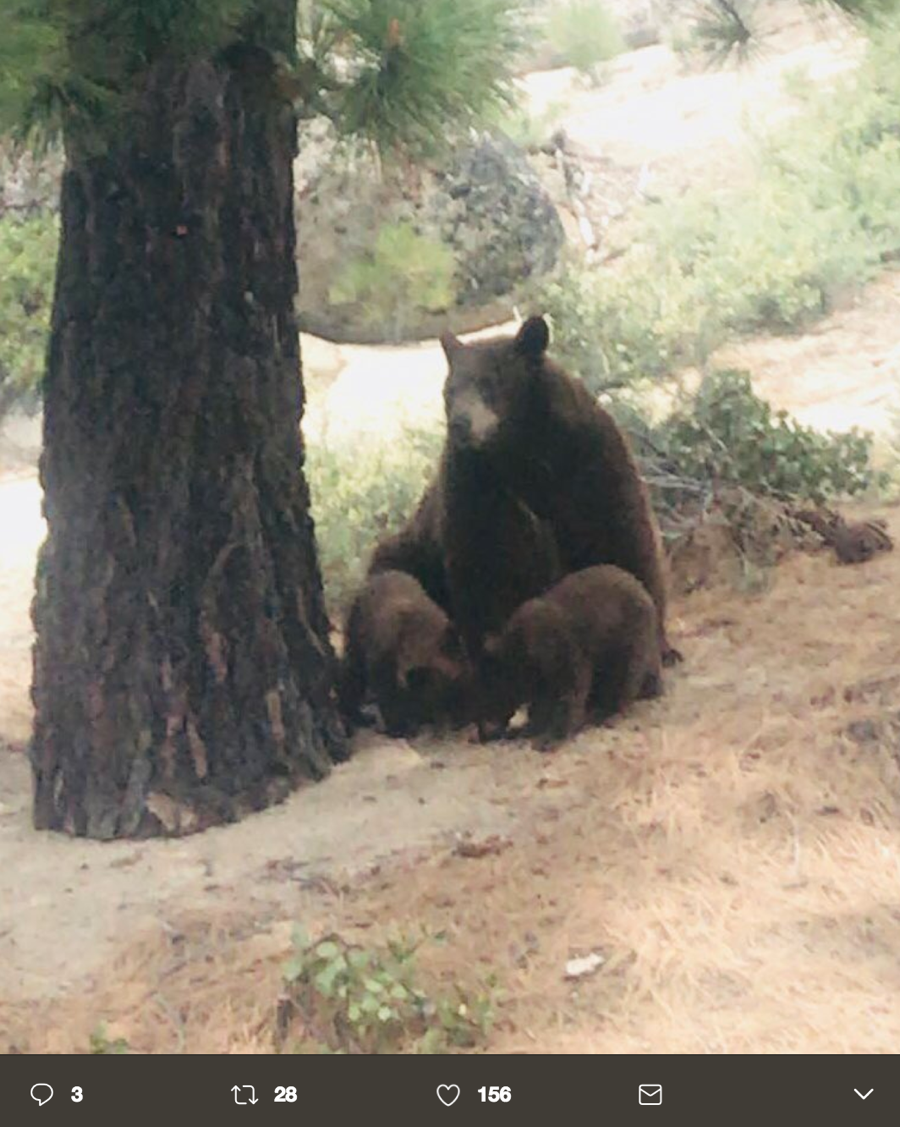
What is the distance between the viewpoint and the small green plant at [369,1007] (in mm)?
2941

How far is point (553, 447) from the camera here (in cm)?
500

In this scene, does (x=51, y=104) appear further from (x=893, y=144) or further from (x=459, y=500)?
(x=893, y=144)

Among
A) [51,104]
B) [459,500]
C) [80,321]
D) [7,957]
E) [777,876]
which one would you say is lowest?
[7,957]

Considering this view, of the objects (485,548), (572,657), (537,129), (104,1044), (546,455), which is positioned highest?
(537,129)

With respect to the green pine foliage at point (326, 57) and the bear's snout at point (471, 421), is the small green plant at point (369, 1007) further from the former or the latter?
the bear's snout at point (471, 421)

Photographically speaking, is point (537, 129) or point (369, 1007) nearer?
point (369, 1007)

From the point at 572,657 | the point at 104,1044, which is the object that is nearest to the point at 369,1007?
the point at 104,1044

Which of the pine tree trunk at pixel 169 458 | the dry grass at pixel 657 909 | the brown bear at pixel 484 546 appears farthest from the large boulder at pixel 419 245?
the dry grass at pixel 657 909

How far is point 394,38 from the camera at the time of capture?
4250mm
